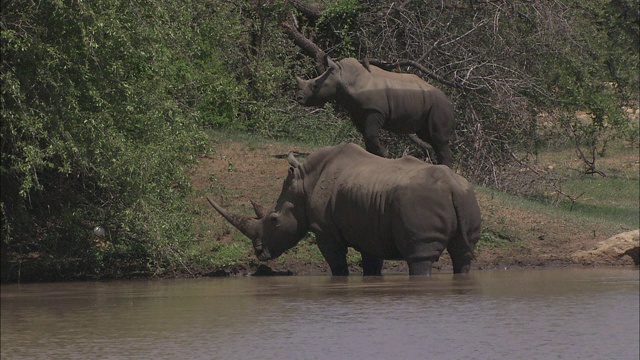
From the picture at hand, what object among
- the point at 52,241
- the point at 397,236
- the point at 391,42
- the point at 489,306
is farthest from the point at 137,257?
the point at 391,42

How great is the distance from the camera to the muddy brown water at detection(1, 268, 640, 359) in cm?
859

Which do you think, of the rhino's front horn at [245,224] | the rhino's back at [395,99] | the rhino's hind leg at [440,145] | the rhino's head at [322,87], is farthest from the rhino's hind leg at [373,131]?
the rhino's front horn at [245,224]

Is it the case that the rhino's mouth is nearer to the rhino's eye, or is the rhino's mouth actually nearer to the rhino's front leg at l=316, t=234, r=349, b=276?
the rhino's eye

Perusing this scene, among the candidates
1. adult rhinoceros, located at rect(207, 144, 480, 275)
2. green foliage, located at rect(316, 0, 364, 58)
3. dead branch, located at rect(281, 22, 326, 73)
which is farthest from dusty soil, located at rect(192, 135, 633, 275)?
dead branch, located at rect(281, 22, 326, 73)

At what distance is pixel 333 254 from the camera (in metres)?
14.5

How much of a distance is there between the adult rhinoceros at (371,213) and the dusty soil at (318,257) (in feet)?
2.30

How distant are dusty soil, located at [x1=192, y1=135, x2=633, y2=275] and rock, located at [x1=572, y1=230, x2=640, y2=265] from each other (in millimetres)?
25

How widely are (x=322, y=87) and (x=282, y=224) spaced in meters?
2.25

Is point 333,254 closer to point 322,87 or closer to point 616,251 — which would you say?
point 322,87

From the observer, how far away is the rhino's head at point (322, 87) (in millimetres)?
16297

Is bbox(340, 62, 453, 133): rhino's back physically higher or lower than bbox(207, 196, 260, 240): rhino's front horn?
higher

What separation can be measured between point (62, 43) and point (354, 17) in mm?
9540

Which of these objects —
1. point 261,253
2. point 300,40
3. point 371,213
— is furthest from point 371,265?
point 300,40

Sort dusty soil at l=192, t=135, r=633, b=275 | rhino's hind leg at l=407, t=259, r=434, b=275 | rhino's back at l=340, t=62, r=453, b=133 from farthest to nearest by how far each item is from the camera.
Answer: rhino's back at l=340, t=62, r=453, b=133 < dusty soil at l=192, t=135, r=633, b=275 < rhino's hind leg at l=407, t=259, r=434, b=275
